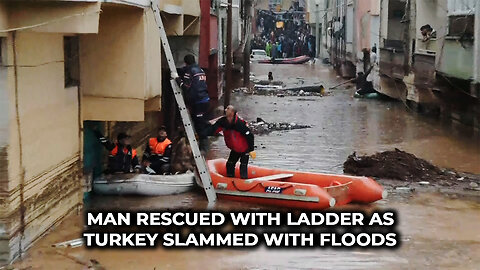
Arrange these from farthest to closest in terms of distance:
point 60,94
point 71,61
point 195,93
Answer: point 195,93 → point 71,61 → point 60,94

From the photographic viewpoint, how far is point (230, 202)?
40.1 ft

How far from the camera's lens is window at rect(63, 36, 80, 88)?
10695mm

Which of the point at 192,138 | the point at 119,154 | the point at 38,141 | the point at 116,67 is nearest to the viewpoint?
the point at 38,141

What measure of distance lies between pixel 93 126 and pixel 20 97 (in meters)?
3.53

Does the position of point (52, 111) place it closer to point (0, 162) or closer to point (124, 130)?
point (0, 162)

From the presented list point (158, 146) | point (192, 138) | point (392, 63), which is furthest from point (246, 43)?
point (192, 138)

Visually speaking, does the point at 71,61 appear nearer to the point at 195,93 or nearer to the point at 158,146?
the point at 158,146

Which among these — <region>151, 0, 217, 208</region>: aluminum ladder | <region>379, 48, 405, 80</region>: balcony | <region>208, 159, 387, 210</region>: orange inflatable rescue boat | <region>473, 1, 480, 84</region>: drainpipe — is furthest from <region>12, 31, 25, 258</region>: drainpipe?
<region>379, 48, 405, 80</region>: balcony

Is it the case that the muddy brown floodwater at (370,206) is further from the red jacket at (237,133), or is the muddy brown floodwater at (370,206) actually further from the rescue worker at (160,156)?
the red jacket at (237,133)

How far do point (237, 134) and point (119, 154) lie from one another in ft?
6.22

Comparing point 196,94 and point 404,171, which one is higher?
point 196,94

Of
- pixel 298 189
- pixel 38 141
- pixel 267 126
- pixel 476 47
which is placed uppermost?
pixel 476 47

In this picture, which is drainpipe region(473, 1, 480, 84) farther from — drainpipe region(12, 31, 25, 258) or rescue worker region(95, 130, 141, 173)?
drainpipe region(12, 31, 25, 258)

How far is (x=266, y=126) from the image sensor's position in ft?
70.8
